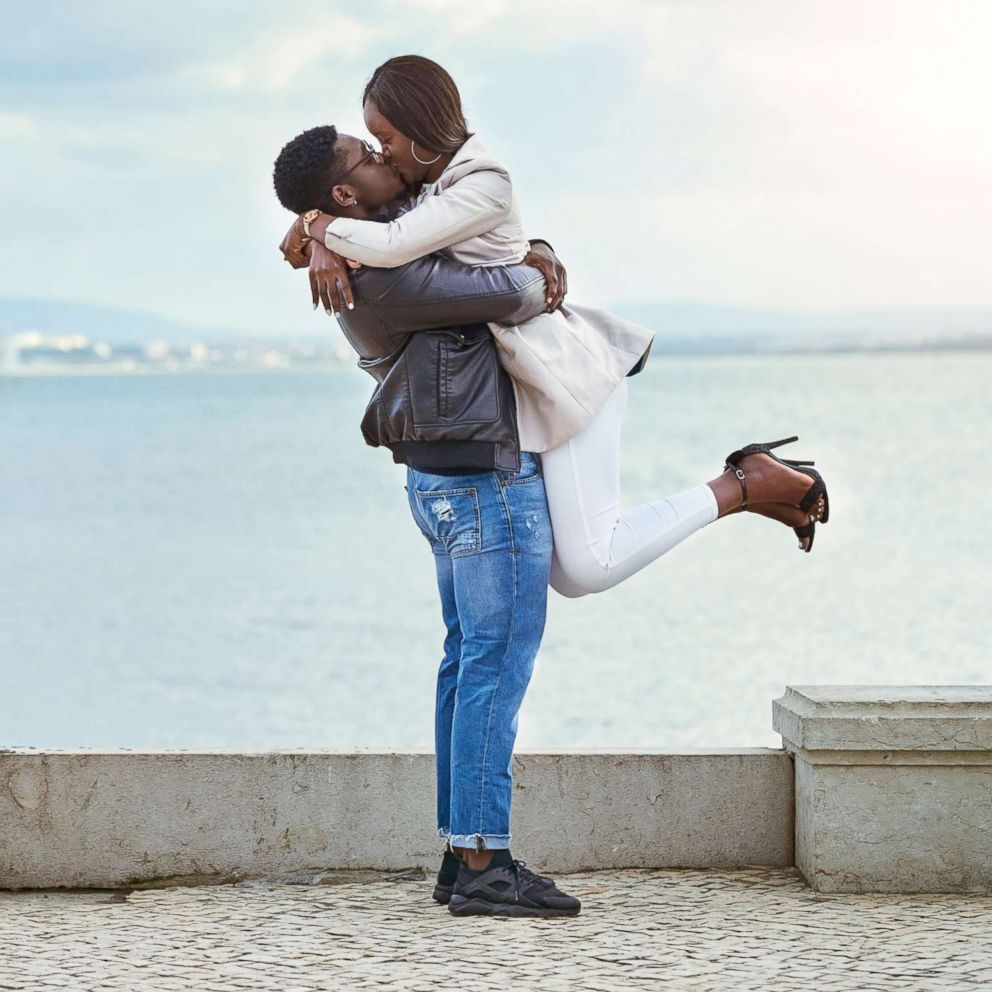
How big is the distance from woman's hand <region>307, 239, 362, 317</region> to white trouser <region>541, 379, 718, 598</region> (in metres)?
0.63

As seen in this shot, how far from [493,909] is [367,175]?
5.79ft

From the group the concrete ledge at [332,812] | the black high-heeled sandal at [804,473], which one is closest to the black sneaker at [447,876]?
the concrete ledge at [332,812]

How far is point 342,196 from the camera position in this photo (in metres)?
4.04

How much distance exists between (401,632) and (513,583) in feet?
63.0

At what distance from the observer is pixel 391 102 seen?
158 inches

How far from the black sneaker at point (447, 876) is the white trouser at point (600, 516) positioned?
2.36 ft

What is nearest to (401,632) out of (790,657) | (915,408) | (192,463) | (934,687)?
(790,657)

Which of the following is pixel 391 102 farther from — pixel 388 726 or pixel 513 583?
pixel 388 726

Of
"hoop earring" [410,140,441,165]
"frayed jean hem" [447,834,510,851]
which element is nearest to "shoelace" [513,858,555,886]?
"frayed jean hem" [447,834,510,851]

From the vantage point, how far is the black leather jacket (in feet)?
13.1

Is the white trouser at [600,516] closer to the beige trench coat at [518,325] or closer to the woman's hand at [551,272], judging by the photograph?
the beige trench coat at [518,325]

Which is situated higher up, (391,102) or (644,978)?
(391,102)

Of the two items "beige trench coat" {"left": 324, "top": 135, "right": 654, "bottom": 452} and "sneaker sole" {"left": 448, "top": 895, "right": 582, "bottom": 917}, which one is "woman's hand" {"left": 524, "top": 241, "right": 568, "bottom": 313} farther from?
"sneaker sole" {"left": 448, "top": 895, "right": 582, "bottom": 917}

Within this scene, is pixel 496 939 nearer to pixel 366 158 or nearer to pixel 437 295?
pixel 437 295
